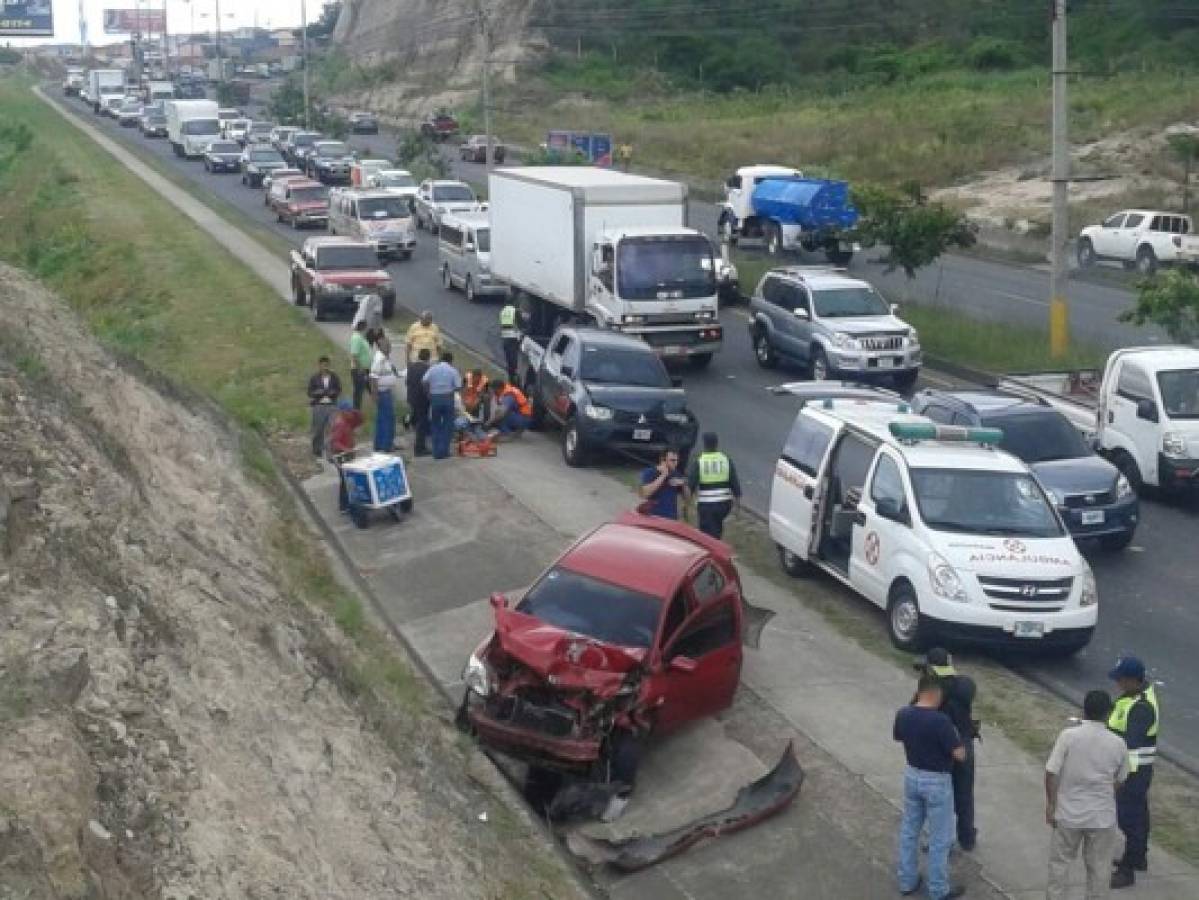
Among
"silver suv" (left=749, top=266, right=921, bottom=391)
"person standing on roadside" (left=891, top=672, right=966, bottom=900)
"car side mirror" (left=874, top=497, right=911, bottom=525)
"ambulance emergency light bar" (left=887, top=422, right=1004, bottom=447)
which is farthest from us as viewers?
"silver suv" (left=749, top=266, right=921, bottom=391)

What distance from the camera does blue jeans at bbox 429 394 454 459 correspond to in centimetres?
2330

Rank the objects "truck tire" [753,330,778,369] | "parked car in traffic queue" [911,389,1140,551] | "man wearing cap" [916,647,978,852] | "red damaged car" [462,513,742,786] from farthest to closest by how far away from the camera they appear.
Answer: "truck tire" [753,330,778,369], "parked car in traffic queue" [911,389,1140,551], "red damaged car" [462,513,742,786], "man wearing cap" [916,647,978,852]

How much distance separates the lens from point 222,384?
29.5 meters

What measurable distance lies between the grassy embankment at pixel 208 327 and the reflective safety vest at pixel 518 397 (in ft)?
9.16

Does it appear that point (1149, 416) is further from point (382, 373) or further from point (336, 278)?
point (336, 278)

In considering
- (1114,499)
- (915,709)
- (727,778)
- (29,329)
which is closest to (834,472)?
(1114,499)

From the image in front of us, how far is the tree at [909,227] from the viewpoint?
34469mm

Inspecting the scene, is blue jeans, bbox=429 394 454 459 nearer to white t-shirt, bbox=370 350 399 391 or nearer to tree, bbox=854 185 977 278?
white t-shirt, bbox=370 350 399 391

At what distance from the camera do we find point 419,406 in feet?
78.4

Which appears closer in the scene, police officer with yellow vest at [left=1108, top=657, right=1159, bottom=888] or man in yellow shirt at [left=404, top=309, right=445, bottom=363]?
police officer with yellow vest at [left=1108, top=657, right=1159, bottom=888]

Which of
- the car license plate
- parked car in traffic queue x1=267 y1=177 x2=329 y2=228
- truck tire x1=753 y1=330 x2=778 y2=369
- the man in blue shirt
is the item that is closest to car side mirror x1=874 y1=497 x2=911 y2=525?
the car license plate

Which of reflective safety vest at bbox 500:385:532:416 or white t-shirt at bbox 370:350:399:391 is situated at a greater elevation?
white t-shirt at bbox 370:350:399:391

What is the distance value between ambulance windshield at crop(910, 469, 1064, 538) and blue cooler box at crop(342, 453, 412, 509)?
20.4 feet

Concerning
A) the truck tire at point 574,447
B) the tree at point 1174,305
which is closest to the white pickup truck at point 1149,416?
the tree at point 1174,305
